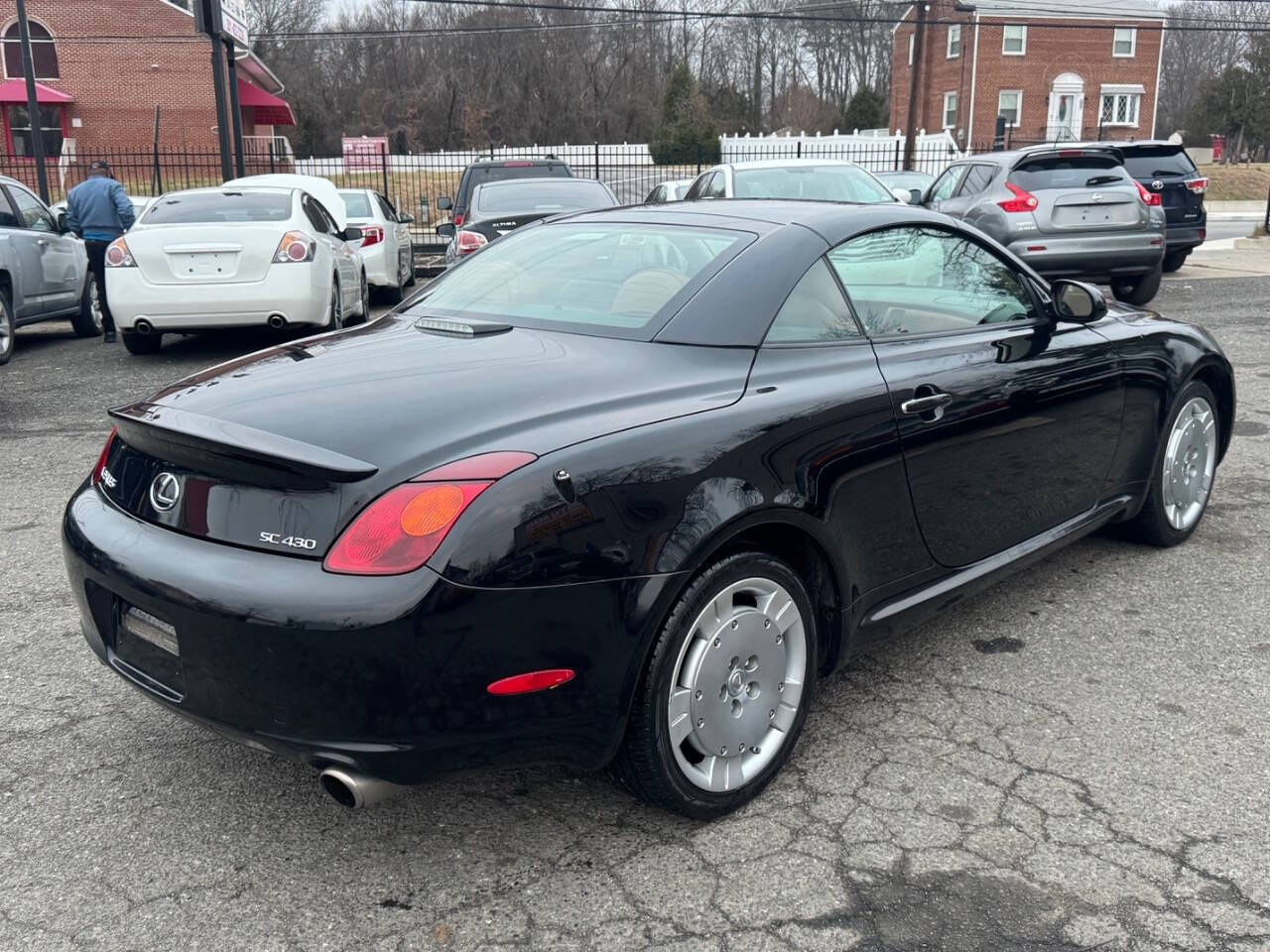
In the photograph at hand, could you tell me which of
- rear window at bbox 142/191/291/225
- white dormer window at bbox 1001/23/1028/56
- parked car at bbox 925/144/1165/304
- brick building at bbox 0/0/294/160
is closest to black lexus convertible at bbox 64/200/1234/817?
rear window at bbox 142/191/291/225

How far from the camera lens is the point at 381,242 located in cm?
1418

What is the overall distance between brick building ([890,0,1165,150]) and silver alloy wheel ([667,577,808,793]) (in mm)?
54730

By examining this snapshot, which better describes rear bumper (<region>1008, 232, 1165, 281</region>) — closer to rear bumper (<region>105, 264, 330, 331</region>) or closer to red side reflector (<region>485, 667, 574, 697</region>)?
rear bumper (<region>105, 264, 330, 331</region>)

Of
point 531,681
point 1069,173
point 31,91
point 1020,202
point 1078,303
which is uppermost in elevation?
point 31,91

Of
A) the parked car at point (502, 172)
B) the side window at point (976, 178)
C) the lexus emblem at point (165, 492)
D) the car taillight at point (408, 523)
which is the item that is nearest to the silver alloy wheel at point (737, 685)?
the car taillight at point (408, 523)

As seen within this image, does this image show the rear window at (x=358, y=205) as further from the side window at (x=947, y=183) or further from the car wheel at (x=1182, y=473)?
the car wheel at (x=1182, y=473)

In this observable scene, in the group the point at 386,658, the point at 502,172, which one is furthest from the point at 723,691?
the point at 502,172

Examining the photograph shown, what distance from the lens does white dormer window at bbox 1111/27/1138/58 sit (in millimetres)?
56406

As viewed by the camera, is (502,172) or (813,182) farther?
(502,172)

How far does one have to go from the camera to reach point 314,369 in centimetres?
319

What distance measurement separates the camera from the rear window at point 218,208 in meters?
9.98

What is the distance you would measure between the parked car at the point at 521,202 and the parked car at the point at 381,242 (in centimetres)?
146

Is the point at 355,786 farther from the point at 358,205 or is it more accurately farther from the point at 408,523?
the point at 358,205

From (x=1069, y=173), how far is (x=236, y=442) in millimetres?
10990
